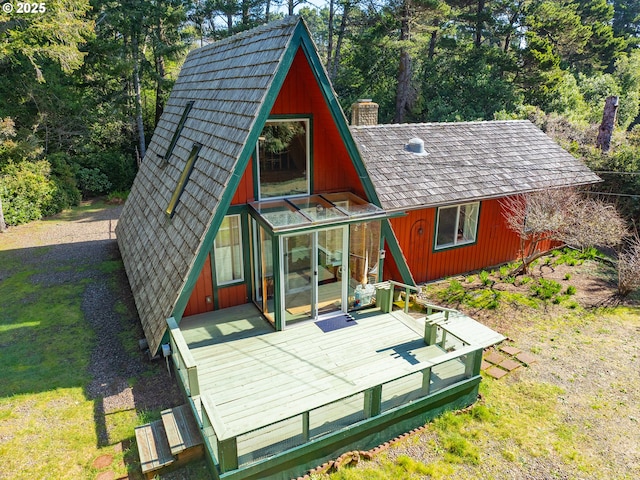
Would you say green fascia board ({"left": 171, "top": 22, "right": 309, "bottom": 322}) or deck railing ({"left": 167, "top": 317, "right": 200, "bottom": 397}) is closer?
deck railing ({"left": 167, "top": 317, "right": 200, "bottom": 397})

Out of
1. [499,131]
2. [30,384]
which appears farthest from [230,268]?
[499,131]

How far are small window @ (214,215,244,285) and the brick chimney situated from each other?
7.48 meters

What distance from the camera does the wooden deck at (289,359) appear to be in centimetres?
668

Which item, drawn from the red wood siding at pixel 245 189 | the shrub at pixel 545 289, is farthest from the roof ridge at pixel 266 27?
the shrub at pixel 545 289

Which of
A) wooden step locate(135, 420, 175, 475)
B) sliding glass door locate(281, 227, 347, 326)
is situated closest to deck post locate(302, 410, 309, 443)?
wooden step locate(135, 420, 175, 475)

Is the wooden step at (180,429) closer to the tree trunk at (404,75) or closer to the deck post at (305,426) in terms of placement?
the deck post at (305,426)

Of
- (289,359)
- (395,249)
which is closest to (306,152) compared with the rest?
(395,249)

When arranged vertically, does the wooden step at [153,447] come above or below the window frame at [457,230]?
below

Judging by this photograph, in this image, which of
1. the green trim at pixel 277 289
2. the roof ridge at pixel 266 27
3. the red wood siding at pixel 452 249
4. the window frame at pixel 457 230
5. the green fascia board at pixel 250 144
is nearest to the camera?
the green fascia board at pixel 250 144

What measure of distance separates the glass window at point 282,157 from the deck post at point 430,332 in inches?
157

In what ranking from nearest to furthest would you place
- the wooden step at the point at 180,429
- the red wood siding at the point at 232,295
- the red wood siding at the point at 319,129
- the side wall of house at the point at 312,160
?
1. the wooden step at the point at 180,429
2. the red wood siding at the point at 319,129
3. the side wall of house at the point at 312,160
4. the red wood siding at the point at 232,295

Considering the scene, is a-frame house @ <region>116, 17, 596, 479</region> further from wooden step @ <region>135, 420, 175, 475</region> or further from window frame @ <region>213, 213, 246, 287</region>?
wooden step @ <region>135, 420, 175, 475</region>

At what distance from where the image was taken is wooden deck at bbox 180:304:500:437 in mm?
6680

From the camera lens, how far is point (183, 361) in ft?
22.2
